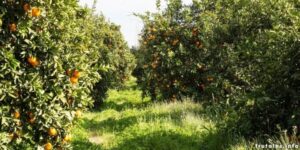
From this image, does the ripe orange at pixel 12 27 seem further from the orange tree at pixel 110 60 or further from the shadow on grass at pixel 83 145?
the orange tree at pixel 110 60

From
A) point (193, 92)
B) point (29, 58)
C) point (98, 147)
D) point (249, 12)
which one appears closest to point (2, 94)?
point (29, 58)

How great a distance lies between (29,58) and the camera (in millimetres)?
7047

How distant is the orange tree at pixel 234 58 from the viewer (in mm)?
8769

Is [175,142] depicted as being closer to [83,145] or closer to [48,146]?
[83,145]

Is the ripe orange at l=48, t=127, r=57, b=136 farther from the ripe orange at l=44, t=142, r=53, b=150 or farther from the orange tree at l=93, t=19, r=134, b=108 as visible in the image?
the orange tree at l=93, t=19, r=134, b=108

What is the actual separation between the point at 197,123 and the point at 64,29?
16.6 ft

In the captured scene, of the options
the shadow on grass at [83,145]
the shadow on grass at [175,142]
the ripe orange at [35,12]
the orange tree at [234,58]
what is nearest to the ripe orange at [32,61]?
the ripe orange at [35,12]

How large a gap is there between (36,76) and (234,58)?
648 centimetres

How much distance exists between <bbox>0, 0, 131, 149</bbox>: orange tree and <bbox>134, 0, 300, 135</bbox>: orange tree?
3910 millimetres

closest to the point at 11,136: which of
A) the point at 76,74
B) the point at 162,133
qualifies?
the point at 76,74

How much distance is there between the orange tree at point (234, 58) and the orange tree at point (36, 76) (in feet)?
12.8

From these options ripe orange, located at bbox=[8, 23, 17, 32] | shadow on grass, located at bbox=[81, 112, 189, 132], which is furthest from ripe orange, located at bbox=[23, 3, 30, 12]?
shadow on grass, located at bbox=[81, 112, 189, 132]

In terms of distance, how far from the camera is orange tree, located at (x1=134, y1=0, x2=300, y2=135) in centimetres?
877

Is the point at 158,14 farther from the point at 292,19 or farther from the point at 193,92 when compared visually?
the point at 292,19
